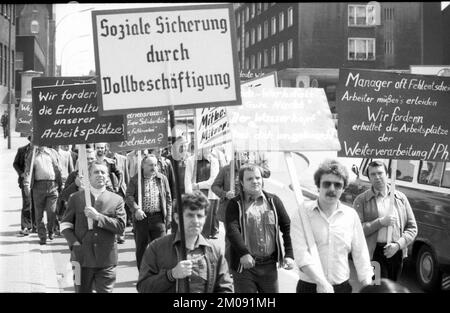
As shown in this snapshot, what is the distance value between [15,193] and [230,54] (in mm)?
15374

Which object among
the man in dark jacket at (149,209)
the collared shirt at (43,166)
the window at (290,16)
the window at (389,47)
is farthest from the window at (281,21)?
the man in dark jacket at (149,209)

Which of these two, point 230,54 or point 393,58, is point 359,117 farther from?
point 393,58

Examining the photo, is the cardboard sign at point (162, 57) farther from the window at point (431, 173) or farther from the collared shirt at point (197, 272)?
the window at point (431, 173)

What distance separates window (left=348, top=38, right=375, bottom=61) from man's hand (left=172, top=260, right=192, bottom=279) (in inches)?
2112

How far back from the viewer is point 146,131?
10531mm

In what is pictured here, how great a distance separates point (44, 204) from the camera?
452 inches

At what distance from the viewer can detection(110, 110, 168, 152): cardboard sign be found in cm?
1048

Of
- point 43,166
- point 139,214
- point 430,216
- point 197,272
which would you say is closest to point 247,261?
point 197,272

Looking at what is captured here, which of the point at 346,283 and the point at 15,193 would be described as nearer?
the point at 346,283

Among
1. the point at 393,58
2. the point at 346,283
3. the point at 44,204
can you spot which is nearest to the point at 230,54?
the point at 346,283

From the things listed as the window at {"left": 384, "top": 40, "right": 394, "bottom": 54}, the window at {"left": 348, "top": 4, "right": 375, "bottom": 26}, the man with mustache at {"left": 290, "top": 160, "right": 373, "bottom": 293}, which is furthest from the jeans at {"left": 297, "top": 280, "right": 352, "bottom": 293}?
the window at {"left": 384, "top": 40, "right": 394, "bottom": 54}

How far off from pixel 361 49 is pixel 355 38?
1.07m

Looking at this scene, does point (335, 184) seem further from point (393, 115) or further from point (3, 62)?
point (3, 62)

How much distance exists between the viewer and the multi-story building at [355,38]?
55.0 metres
